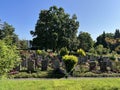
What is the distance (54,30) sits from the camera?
A: 197 ft

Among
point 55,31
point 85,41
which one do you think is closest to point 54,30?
point 55,31

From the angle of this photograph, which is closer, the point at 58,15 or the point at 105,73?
the point at 105,73

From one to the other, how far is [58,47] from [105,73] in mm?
35722

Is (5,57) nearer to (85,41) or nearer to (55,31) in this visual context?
(55,31)

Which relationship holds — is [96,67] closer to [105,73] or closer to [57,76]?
[105,73]

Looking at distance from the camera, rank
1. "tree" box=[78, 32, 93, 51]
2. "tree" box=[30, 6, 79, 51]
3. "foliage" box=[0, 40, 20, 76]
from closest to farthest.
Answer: "foliage" box=[0, 40, 20, 76] < "tree" box=[30, 6, 79, 51] < "tree" box=[78, 32, 93, 51]

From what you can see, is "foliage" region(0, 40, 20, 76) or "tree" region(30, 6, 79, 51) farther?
"tree" region(30, 6, 79, 51)

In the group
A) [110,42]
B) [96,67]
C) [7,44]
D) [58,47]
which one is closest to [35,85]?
[7,44]

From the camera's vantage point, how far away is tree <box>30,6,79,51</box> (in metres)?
58.6

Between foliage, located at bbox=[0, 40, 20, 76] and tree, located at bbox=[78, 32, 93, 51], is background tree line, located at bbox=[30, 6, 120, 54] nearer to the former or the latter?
tree, located at bbox=[78, 32, 93, 51]

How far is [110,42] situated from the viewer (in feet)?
253

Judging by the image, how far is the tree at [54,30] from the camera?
5862 centimetres

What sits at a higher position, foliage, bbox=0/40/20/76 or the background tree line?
the background tree line

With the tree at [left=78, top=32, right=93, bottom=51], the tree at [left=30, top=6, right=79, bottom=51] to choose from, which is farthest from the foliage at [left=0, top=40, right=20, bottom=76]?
the tree at [left=78, top=32, right=93, bottom=51]
